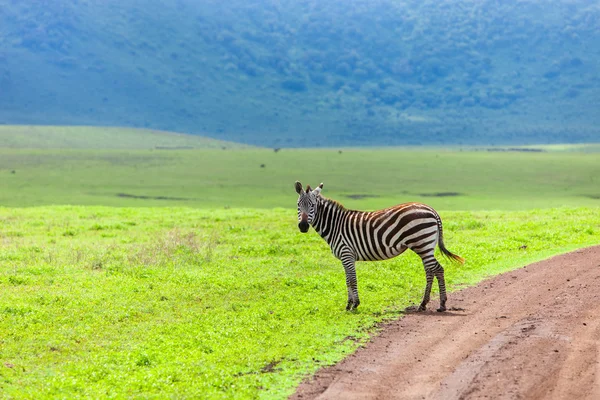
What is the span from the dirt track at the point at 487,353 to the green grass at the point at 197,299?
1.93 feet

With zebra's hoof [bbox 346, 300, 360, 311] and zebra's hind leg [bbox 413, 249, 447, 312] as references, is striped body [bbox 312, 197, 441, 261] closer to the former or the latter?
zebra's hind leg [bbox 413, 249, 447, 312]

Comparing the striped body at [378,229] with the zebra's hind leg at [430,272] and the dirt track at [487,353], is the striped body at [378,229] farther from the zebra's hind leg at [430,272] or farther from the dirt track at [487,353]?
the dirt track at [487,353]

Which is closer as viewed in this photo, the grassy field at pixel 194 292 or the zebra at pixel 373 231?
the grassy field at pixel 194 292

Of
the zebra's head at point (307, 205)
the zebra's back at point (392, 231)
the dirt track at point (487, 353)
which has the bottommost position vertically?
the dirt track at point (487, 353)

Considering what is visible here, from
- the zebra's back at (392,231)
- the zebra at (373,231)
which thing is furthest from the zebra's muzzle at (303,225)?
the zebra's back at (392,231)

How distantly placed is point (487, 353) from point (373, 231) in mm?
3912

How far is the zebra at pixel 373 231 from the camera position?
1493 cm

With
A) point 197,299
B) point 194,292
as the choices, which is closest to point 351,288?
point 197,299

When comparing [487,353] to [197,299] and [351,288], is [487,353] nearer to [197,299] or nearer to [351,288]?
[351,288]

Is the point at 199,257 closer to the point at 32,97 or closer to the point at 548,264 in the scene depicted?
the point at 548,264

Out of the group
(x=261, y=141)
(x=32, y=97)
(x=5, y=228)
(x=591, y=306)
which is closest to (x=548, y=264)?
(x=591, y=306)

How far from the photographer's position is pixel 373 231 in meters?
15.1

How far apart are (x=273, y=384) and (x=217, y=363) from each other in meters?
1.19

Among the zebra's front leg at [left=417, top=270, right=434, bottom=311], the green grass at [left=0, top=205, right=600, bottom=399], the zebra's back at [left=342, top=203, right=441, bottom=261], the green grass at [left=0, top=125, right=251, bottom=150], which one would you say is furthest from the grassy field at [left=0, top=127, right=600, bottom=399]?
the green grass at [left=0, top=125, right=251, bottom=150]
